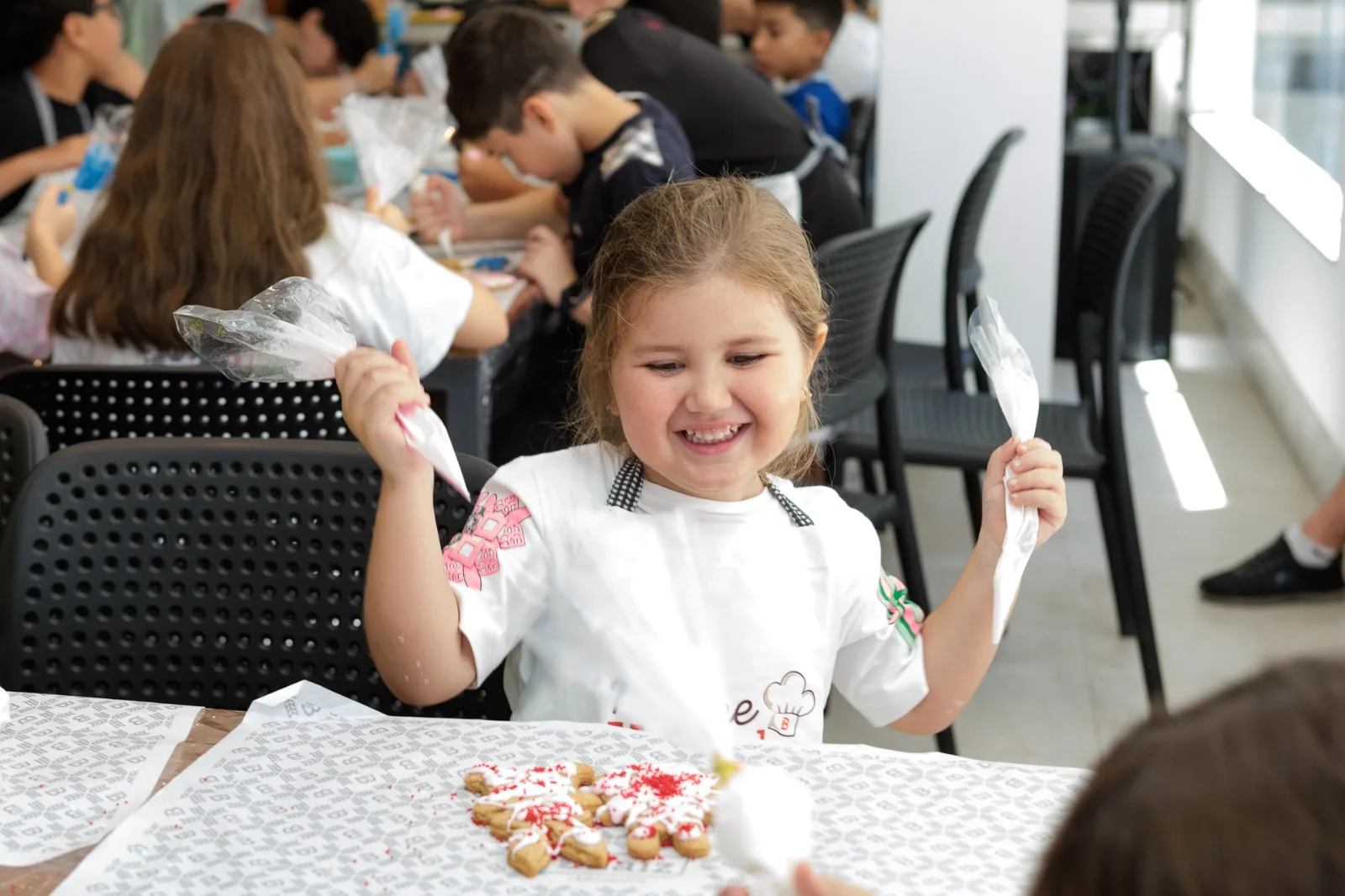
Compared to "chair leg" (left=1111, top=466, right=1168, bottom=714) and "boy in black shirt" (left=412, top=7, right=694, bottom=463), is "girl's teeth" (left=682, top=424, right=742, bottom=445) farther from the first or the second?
"chair leg" (left=1111, top=466, right=1168, bottom=714)

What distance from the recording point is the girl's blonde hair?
1196 mm

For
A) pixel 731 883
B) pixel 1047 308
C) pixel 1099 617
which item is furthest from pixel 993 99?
pixel 731 883

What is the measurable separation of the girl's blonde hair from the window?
303cm

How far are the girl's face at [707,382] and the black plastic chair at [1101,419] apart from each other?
1325 millimetres

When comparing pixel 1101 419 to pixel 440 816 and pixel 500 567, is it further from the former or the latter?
pixel 440 816

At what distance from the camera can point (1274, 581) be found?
310cm

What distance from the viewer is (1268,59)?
17.3ft

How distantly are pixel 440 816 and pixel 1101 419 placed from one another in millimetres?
1929

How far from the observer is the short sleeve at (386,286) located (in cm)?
196

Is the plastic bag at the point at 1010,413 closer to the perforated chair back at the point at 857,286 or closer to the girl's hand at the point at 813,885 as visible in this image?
the girl's hand at the point at 813,885

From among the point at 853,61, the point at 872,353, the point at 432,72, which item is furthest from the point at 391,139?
the point at 853,61

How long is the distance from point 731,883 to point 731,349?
485mm

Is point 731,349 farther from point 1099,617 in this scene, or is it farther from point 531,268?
point 1099,617

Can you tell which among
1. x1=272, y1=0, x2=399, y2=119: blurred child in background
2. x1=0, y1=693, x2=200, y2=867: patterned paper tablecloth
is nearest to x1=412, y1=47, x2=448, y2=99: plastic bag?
x1=272, y1=0, x2=399, y2=119: blurred child in background
